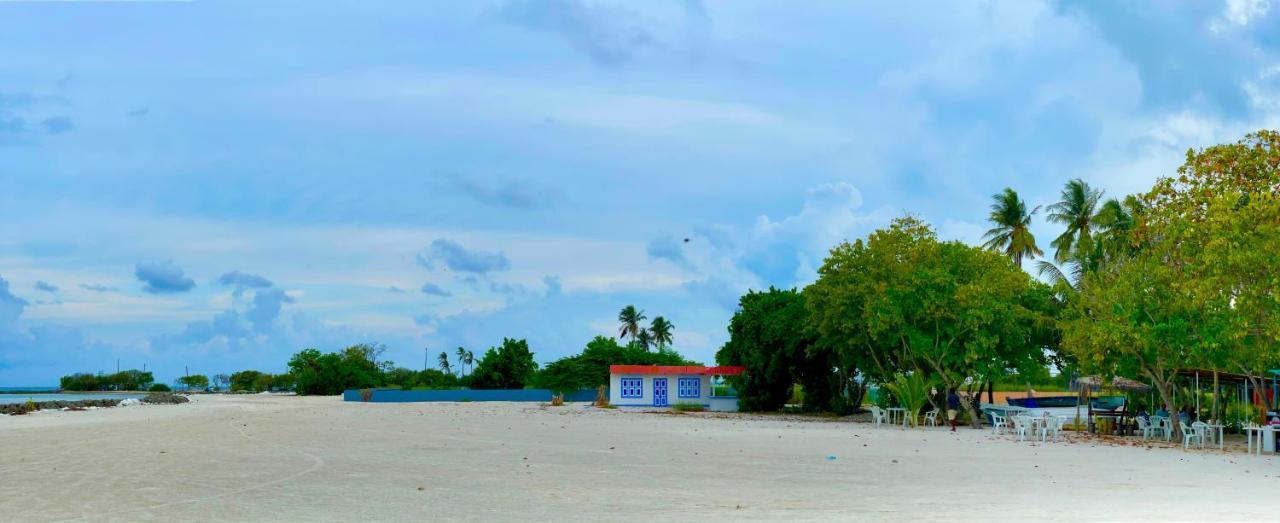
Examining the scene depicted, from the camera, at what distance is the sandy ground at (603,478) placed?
10.7 meters

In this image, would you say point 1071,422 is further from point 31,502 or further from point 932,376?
point 31,502

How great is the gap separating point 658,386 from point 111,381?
98280 millimetres

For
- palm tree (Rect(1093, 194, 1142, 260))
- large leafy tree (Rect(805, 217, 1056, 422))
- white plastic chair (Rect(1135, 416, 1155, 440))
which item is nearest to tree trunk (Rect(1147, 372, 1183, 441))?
white plastic chair (Rect(1135, 416, 1155, 440))

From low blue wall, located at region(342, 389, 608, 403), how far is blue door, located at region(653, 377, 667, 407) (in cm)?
881

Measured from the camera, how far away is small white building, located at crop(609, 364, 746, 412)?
5112 centimetres

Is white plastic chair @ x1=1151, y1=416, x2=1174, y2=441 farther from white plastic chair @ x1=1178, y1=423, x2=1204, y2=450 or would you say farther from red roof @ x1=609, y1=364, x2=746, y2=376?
red roof @ x1=609, y1=364, x2=746, y2=376

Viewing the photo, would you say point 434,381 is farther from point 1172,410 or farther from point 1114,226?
point 1172,410

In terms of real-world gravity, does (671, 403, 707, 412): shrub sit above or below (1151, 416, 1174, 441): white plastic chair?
below

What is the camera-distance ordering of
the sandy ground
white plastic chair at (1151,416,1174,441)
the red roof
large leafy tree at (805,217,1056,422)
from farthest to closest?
the red roof → large leafy tree at (805,217,1056,422) → white plastic chair at (1151,416,1174,441) → the sandy ground

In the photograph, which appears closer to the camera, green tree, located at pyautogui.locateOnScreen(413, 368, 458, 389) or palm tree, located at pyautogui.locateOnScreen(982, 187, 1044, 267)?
palm tree, located at pyautogui.locateOnScreen(982, 187, 1044, 267)

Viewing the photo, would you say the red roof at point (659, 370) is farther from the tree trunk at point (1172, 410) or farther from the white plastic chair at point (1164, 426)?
the tree trunk at point (1172, 410)

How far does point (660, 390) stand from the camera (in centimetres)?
5178

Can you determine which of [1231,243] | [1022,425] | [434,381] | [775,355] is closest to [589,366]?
[775,355]

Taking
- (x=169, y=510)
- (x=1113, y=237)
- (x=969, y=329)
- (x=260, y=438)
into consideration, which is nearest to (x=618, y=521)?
(x=169, y=510)
